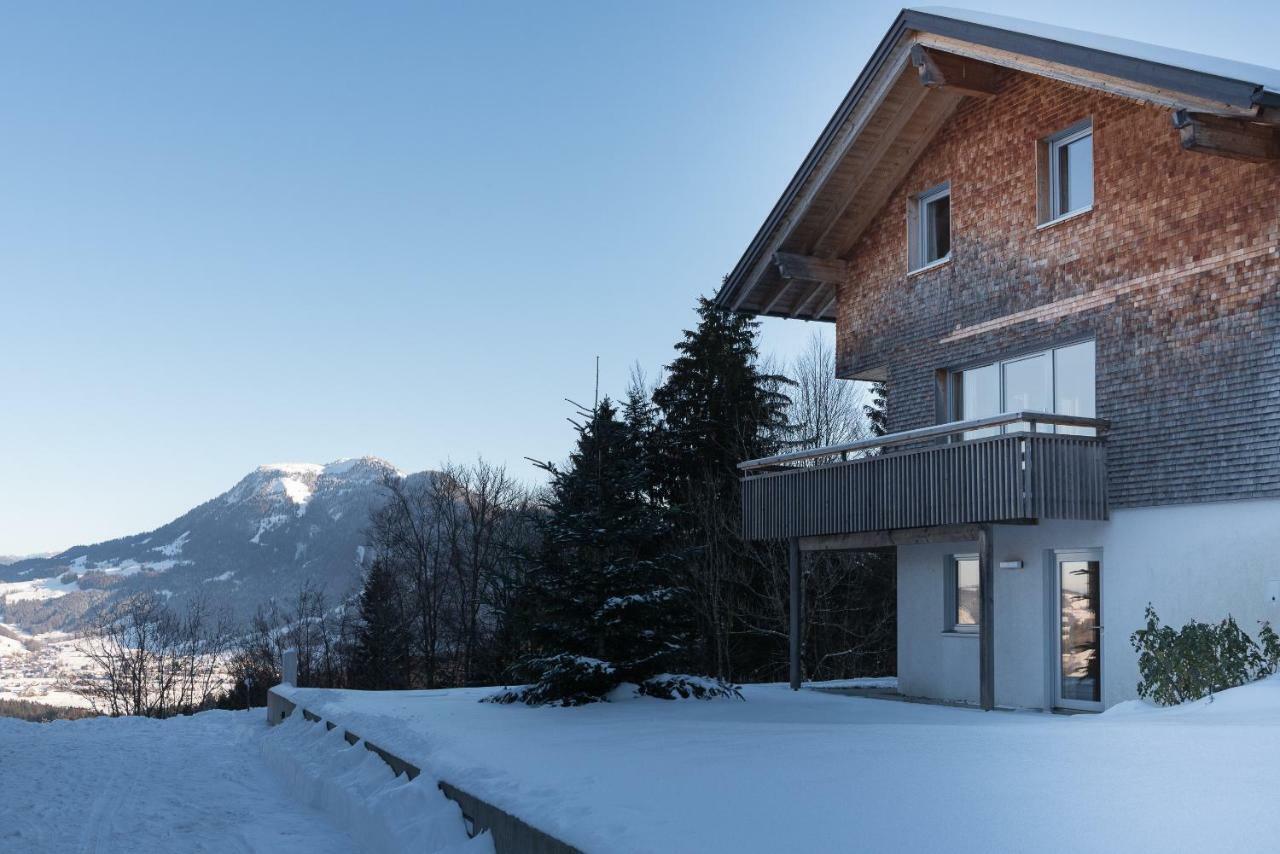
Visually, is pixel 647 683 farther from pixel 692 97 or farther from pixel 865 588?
pixel 865 588

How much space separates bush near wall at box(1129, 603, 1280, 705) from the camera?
11.2 meters

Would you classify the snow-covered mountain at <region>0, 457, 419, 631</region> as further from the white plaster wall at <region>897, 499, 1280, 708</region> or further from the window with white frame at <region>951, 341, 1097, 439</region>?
the window with white frame at <region>951, 341, 1097, 439</region>

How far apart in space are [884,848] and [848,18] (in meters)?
17.9

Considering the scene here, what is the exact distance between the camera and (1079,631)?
14438 millimetres

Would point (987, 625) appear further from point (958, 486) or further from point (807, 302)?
point (807, 302)

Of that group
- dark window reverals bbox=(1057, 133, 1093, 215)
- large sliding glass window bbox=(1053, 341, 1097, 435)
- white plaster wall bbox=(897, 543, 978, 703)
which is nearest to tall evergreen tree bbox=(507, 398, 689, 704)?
white plaster wall bbox=(897, 543, 978, 703)

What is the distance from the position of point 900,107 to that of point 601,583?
328 inches

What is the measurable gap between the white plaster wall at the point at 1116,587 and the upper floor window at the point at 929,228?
4342 millimetres

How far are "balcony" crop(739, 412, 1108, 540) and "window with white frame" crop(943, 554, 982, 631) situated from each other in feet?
5.85

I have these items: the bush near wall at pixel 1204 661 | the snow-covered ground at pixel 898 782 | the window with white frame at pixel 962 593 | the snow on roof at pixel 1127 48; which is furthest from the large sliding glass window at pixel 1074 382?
the snow-covered ground at pixel 898 782

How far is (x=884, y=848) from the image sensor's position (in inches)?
201

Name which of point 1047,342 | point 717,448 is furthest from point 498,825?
point 717,448

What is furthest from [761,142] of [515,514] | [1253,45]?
[515,514]

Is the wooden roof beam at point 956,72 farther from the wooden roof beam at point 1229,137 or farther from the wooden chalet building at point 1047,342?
the wooden roof beam at point 1229,137
